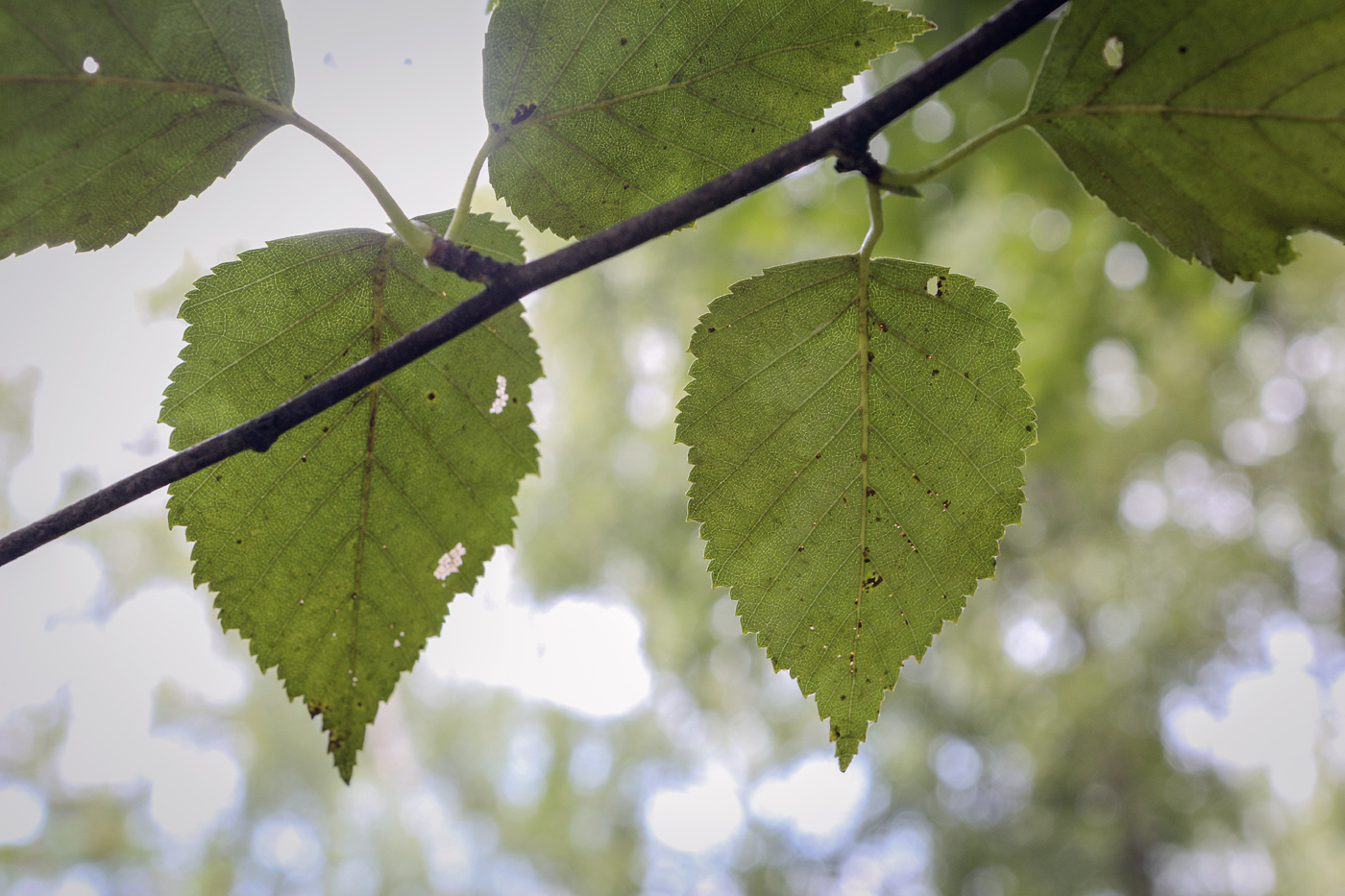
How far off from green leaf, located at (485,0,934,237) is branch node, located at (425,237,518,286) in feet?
0.33

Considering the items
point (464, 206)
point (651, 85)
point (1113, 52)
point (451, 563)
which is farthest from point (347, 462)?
point (1113, 52)

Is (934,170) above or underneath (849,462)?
above

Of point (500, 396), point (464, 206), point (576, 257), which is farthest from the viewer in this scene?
point (500, 396)

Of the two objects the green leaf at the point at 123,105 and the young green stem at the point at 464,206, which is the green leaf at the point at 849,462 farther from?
the green leaf at the point at 123,105

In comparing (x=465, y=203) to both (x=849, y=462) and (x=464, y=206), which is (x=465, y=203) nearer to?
(x=464, y=206)

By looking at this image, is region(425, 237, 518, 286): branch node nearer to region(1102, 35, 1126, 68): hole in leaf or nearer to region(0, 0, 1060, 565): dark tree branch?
region(0, 0, 1060, 565): dark tree branch

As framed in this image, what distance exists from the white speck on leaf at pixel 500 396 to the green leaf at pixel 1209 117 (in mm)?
379

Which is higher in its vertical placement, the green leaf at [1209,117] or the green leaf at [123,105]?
the green leaf at [123,105]

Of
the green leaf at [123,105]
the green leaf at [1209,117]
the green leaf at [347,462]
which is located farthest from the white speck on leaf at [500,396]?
the green leaf at [1209,117]

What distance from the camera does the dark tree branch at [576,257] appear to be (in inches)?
12.2

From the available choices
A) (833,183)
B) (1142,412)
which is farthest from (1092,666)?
(833,183)

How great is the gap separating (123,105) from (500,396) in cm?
27

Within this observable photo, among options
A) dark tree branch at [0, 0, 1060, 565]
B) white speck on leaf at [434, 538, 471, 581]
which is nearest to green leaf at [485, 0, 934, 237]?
dark tree branch at [0, 0, 1060, 565]

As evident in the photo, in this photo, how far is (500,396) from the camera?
1.85 feet
